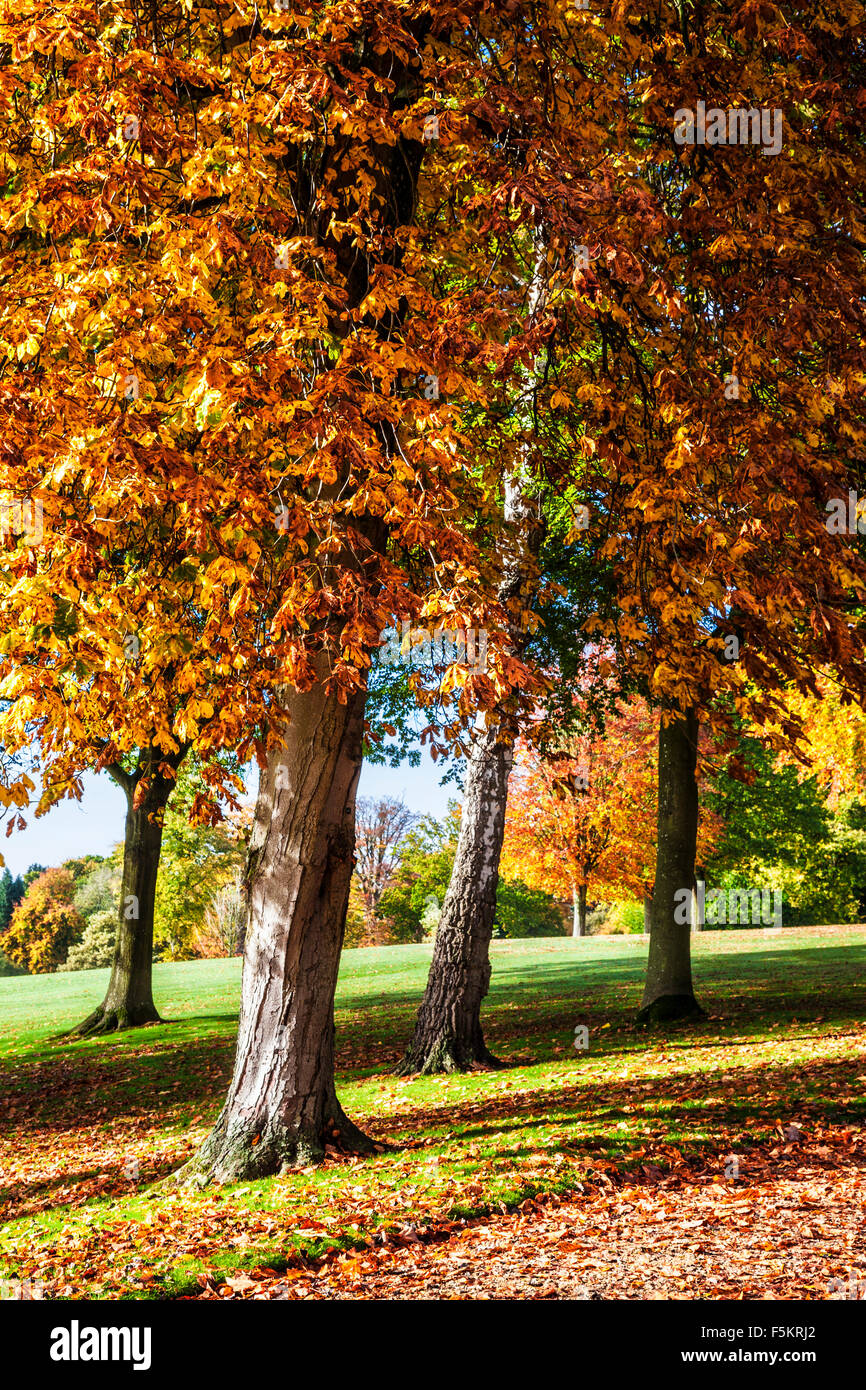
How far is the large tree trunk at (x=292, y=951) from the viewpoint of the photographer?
23.2ft

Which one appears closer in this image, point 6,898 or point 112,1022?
point 112,1022

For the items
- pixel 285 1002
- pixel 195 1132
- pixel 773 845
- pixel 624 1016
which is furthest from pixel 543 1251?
pixel 773 845

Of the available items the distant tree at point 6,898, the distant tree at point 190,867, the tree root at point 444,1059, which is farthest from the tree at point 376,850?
the tree root at point 444,1059

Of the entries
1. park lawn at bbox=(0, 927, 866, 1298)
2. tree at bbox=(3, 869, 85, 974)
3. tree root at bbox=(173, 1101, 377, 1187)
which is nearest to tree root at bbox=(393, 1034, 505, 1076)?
park lawn at bbox=(0, 927, 866, 1298)

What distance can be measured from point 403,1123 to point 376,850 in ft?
140

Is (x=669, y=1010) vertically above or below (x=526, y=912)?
above

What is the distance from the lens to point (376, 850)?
168 feet

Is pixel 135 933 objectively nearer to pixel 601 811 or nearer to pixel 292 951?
pixel 292 951

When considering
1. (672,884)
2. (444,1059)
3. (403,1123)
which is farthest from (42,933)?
(403,1123)

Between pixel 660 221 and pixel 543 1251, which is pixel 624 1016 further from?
pixel 660 221

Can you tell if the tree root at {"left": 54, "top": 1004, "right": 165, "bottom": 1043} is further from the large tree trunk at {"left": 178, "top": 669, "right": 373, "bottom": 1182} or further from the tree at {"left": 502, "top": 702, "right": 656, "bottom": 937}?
the large tree trunk at {"left": 178, "top": 669, "right": 373, "bottom": 1182}

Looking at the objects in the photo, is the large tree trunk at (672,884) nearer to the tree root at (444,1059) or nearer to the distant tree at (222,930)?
the tree root at (444,1059)
